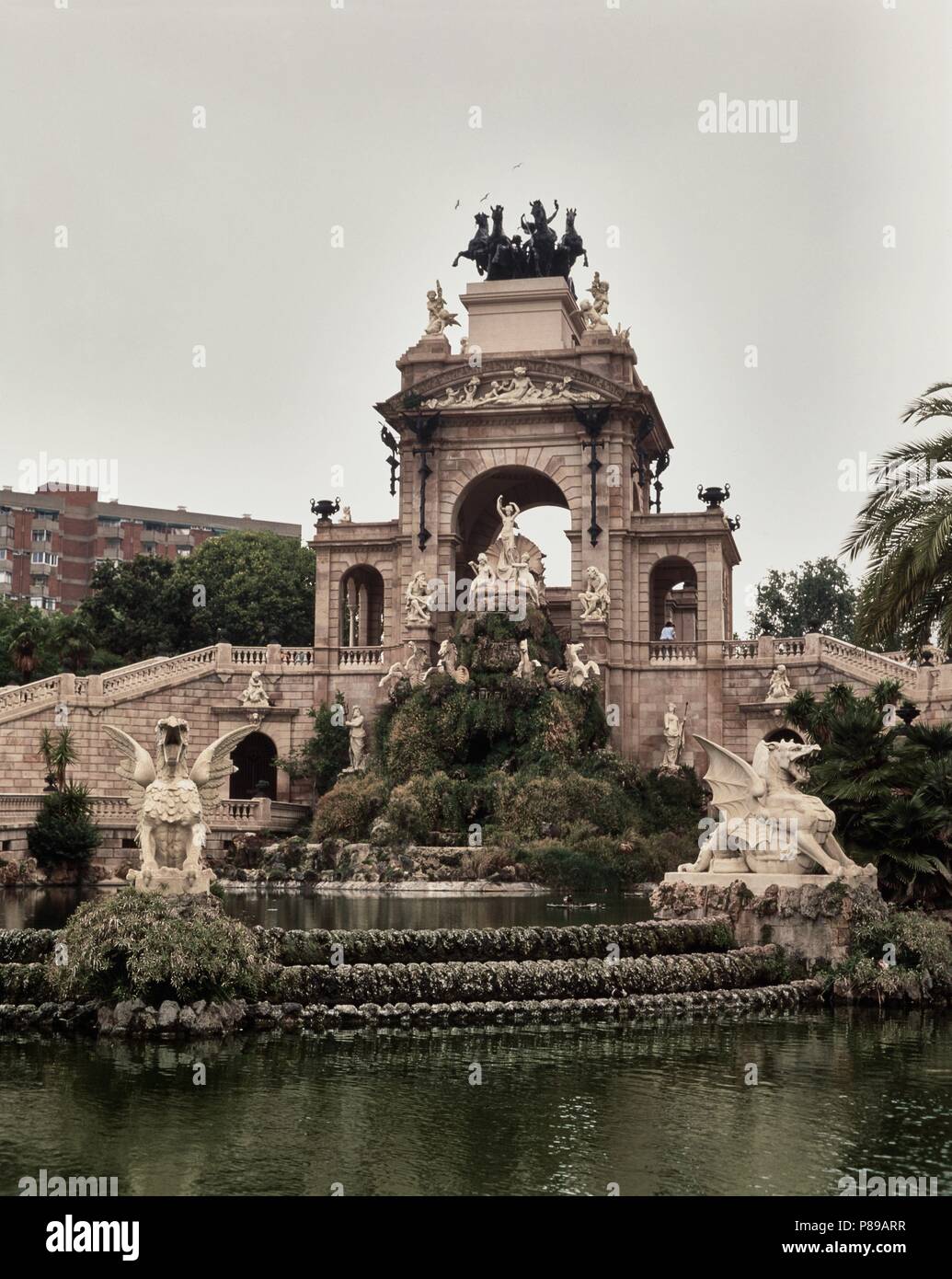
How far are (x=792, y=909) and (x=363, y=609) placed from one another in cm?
3528

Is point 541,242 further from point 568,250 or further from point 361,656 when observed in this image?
point 361,656

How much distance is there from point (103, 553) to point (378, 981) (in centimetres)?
8975

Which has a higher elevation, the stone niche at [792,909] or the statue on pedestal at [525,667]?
the statue on pedestal at [525,667]

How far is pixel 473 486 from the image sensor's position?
5444cm

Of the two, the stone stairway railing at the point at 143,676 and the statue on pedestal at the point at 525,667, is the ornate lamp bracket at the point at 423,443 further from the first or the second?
the statue on pedestal at the point at 525,667

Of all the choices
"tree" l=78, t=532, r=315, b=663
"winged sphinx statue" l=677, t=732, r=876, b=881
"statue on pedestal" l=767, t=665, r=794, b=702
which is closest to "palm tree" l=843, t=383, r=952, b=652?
"winged sphinx statue" l=677, t=732, r=876, b=881

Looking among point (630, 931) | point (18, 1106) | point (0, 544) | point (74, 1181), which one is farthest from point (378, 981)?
point (0, 544)

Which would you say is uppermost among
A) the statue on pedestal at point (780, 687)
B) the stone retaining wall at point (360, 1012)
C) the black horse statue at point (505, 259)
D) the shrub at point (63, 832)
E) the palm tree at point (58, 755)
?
the black horse statue at point (505, 259)

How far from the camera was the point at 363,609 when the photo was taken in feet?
189

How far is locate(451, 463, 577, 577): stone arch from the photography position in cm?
5312

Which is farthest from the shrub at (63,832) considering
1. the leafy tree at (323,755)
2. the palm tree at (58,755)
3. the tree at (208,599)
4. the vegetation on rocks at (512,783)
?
the tree at (208,599)

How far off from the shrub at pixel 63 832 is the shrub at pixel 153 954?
21.8 m

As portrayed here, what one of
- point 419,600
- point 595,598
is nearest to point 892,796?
point 595,598

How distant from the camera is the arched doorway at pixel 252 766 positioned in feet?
180
